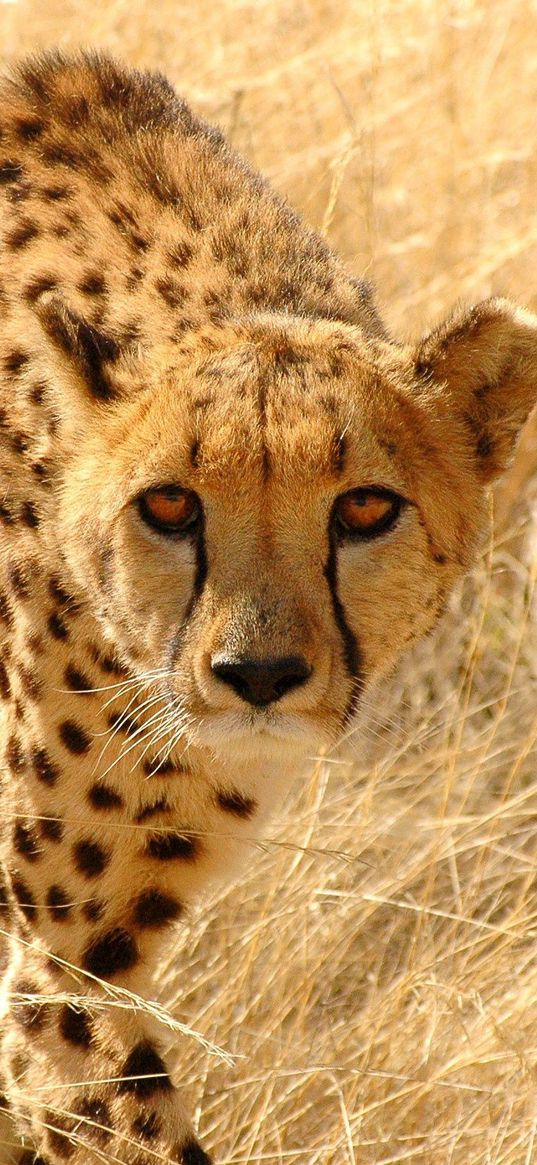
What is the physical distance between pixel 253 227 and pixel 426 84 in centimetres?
327

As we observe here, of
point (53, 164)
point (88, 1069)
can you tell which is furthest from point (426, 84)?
point (88, 1069)

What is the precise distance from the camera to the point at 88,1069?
2316mm

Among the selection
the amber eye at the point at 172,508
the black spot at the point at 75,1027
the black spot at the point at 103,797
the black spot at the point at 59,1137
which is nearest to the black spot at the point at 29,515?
the amber eye at the point at 172,508

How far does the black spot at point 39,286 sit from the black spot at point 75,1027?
106 centimetres

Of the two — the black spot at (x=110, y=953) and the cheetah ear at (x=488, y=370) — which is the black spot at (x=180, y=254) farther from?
the black spot at (x=110, y=953)

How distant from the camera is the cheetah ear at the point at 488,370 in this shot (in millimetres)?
2176

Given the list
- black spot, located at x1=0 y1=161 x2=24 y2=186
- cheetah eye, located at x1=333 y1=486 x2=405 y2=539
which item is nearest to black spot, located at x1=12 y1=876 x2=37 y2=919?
cheetah eye, located at x1=333 y1=486 x2=405 y2=539

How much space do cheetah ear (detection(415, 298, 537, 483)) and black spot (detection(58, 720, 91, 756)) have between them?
69cm

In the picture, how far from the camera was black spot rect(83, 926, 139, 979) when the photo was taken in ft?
7.52

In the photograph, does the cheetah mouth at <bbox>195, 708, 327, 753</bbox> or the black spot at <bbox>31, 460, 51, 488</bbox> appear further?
the black spot at <bbox>31, 460, 51, 488</bbox>

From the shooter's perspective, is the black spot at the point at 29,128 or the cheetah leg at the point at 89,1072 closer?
the cheetah leg at the point at 89,1072

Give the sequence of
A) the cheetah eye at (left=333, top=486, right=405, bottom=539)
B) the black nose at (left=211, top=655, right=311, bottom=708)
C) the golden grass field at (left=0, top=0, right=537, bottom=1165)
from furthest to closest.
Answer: the golden grass field at (left=0, top=0, right=537, bottom=1165)
the cheetah eye at (left=333, top=486, right=405, bottom=539)
the black nose at (left=211, top=655, right=311, bottom=708)

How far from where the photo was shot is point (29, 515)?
7.47 feet

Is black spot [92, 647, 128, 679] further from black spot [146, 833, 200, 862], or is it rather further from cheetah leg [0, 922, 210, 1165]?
cheetah leg [0, 922, 210, 1165]
